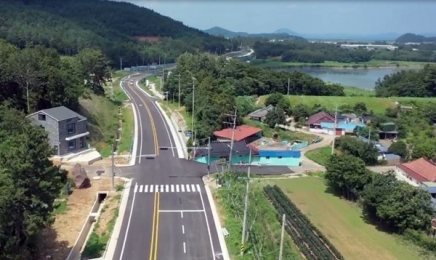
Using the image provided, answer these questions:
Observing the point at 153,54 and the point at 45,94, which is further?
the point at 153,54

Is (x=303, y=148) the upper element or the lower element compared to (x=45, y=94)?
lower

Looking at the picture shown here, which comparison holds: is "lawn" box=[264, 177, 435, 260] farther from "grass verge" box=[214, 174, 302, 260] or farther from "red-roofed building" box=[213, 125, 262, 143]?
"red-roofed building" box=[213, 125, 262, 143]

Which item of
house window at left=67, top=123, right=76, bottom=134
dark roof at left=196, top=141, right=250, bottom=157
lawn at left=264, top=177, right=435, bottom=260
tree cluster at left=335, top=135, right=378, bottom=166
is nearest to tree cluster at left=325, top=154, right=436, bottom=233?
lawn at left=264, top=177, right=435, bottom=260

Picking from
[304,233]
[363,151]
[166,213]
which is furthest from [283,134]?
[304,233]

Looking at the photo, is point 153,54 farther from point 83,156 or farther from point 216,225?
point 216,225

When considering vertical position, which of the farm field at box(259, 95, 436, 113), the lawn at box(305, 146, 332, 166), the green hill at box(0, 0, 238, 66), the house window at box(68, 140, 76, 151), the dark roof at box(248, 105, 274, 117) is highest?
the green hill at box(0, 0, 238, 66)

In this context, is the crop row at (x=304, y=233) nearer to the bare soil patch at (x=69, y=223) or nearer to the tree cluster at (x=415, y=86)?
the bare soil patch at (x=69, y=223)

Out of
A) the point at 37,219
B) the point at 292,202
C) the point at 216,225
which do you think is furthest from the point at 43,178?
the point at 292,202
